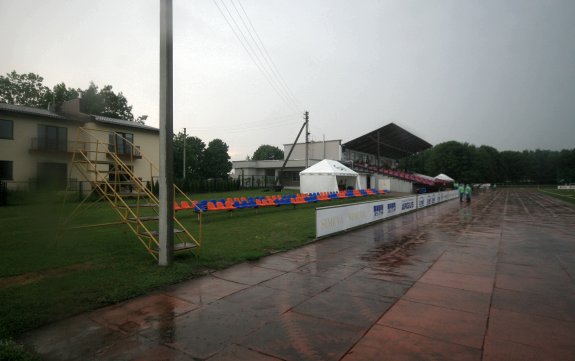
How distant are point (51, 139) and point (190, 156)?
55553mm

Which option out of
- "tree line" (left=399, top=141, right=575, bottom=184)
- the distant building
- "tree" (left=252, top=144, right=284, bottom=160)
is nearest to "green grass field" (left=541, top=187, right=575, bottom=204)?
the distant building

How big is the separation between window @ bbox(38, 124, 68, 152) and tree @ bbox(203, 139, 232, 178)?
60.1m

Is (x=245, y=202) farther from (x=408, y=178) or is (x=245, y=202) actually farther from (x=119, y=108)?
(x=119, y=108)

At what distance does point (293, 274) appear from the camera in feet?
20.0

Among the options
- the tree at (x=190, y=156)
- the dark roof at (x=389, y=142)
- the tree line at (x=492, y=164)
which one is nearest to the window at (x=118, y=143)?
the dark roof at (x=389, y=142)

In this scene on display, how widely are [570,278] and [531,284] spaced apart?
111 centimetres

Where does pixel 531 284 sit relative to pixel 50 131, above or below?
below

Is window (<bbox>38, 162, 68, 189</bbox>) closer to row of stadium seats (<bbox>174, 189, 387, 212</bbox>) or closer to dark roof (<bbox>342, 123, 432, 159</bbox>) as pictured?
row of stadium seats (<bbox>174, 189, 387, 212</bbox>)

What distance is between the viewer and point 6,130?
333cm

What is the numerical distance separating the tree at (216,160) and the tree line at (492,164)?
1617 inches

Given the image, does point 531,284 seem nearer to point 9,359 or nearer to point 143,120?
point 9,359

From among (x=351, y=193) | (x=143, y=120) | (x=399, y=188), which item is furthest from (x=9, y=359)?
(x=143, y=120)

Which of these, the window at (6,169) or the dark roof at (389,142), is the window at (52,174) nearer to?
the window at (6,169)

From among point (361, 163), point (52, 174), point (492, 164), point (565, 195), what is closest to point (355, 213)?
point (52, 174)
